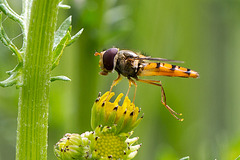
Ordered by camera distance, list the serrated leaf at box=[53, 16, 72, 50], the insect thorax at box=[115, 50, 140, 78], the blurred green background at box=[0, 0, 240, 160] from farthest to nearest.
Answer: the blurred green background at box=[0, 0, 240, 160], the insect thorax at box=[115, 50, 140, 78], the serrated leaf at box=[53, 16, 72, 50]

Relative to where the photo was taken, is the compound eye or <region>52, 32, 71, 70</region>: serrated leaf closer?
<region>52, 32, 71, 70</region>: serrated leaf

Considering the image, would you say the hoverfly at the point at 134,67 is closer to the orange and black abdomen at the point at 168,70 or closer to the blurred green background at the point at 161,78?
the orange and black abdomen at the point at 168,70

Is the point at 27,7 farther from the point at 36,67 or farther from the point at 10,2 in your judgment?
the point at 10,2

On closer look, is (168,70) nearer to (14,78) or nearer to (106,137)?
(106,137)

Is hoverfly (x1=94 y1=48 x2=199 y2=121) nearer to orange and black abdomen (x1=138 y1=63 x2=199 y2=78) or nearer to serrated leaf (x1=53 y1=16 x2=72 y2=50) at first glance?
orange and black abdomen (x1=138 y1=63 x2=199 y2=78)

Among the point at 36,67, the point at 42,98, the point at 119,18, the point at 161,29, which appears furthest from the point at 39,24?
the point at 161,29

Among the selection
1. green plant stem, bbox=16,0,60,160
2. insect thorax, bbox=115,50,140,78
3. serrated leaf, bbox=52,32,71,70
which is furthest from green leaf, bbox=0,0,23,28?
insect thorax, bbox=115,50,140,78

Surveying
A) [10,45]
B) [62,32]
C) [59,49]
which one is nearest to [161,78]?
[62,32]
